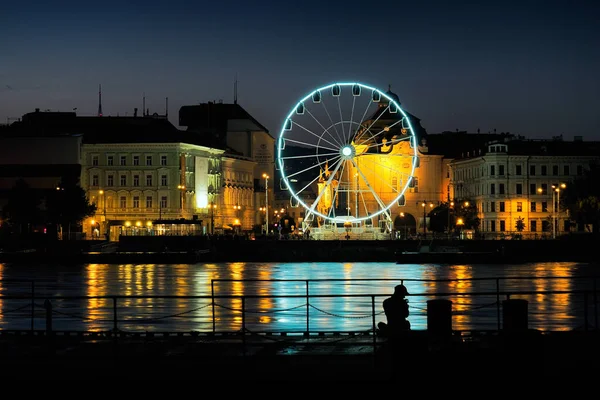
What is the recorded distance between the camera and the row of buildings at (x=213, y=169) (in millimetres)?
134375

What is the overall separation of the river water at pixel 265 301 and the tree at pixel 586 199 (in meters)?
41.6

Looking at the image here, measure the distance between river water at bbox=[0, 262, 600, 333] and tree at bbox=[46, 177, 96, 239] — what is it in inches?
1599

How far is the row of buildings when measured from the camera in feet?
441

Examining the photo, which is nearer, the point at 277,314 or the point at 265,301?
the point at 277,314

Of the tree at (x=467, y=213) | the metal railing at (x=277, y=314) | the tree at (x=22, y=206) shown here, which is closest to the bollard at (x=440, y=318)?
the metal railing at (x=277, y=314)

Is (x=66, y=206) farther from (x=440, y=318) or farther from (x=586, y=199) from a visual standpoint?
(x=440, y=318)

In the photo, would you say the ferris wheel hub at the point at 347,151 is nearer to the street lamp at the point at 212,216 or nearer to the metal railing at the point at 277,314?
the metal railing at the point at 277,314

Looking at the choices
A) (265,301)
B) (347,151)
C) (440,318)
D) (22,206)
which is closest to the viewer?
(440,318)

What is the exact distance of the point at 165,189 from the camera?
137625 mm

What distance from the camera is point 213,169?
148 metres

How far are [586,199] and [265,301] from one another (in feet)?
258

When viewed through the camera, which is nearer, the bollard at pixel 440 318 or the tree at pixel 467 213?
the bollard at pixel 440 318

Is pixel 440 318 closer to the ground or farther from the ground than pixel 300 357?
farther from the ground

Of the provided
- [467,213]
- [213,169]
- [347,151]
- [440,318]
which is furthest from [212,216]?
[440,318]
